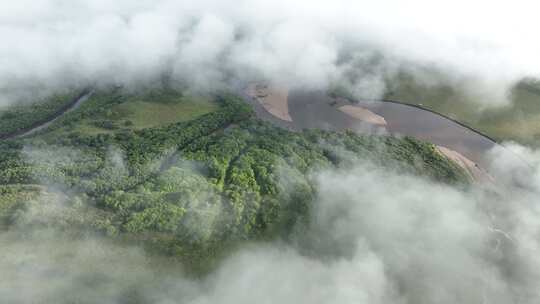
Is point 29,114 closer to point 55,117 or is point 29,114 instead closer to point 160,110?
point 55,117

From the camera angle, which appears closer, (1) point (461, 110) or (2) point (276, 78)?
(1) point (461, 110)

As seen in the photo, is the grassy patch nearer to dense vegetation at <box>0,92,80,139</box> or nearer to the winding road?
the winding road

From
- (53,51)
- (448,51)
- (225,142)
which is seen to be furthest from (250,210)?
(53,51)

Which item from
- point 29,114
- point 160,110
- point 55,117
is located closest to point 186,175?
point 160,110

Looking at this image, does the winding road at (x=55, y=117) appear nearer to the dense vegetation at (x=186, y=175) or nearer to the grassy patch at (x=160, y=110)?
the dense vegetation at (x=186, y=175)

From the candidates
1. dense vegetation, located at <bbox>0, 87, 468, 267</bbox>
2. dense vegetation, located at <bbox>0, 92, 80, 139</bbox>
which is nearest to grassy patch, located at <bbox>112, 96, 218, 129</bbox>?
dense vegetation, located at <bbox>0, 87, 468, 267</bbox>

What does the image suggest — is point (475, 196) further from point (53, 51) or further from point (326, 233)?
point (53, 51)
